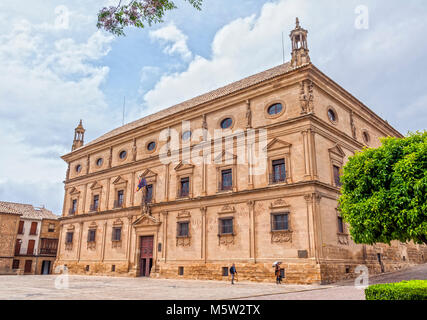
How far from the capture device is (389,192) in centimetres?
1333

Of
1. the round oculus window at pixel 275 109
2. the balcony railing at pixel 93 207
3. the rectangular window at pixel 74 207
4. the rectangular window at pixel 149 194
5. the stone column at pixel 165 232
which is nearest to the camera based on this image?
the round oculus window at pixel 275 109

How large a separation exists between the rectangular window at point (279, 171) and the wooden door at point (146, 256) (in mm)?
13091

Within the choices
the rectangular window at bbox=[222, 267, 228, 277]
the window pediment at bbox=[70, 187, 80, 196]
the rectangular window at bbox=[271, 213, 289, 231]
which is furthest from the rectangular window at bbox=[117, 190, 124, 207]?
the rectangular window at bbox=[271, 213, 289, 231]

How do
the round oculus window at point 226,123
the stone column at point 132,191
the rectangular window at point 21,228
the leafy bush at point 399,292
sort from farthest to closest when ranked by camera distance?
the rectangular window at point 21,228 → the stone column at point 132,191 → the round oculus window at point 226,123 → the leafy bush at point 399,292

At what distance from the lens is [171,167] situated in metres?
31.9

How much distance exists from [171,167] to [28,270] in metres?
32.7

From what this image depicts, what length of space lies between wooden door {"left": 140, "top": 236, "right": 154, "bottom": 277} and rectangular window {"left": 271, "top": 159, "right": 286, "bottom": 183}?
13091 mm

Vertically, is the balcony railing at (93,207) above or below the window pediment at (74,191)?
below

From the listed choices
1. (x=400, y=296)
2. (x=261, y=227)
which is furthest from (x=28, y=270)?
(x=400, y=296)

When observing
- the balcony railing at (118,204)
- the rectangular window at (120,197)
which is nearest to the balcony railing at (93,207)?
the balcony railing at (118,204)

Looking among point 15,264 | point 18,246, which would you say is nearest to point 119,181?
point 18,246

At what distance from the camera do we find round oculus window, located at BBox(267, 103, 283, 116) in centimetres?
2632

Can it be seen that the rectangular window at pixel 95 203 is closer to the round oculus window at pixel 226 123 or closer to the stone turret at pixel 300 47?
the round oculus window at pixel 226 123

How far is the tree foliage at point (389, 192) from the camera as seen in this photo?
41.1 ft
